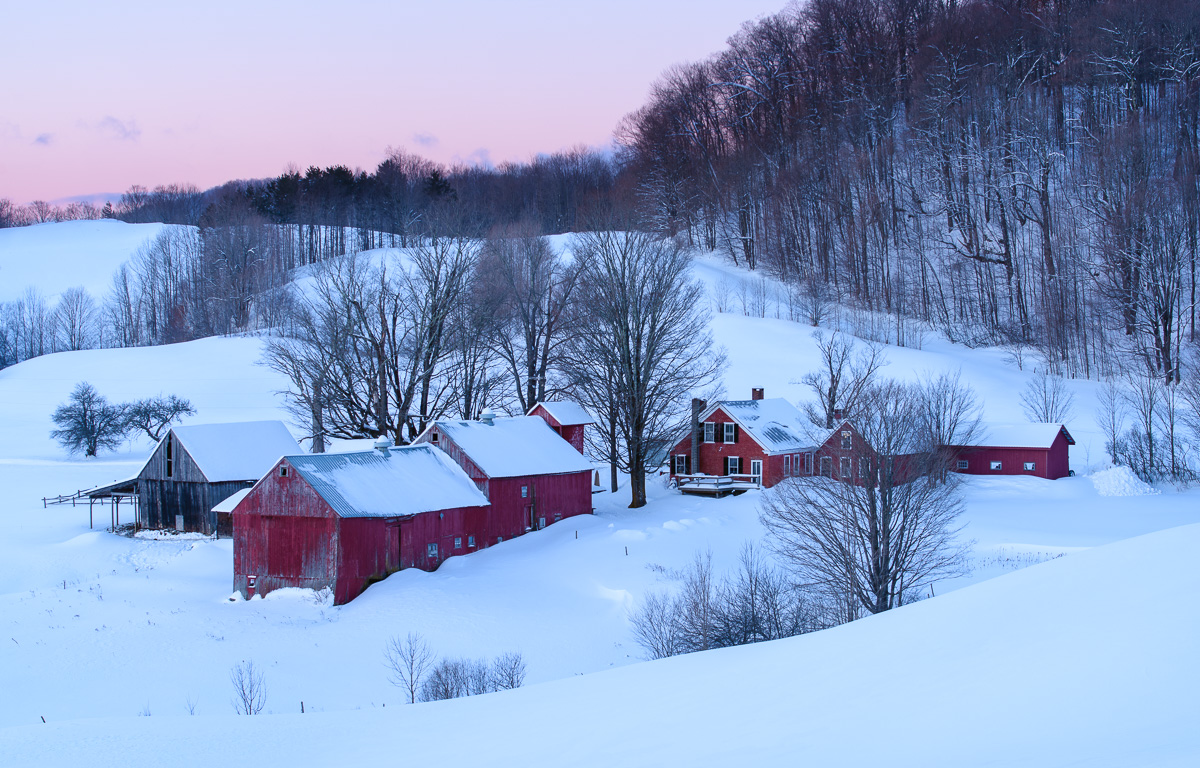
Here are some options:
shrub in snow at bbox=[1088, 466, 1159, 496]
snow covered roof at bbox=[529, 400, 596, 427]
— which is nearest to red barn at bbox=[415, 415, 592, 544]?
snow covered roof at bbox=[529, 400, 596, 427]

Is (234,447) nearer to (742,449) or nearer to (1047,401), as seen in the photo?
(742,449)

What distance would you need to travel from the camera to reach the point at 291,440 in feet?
134

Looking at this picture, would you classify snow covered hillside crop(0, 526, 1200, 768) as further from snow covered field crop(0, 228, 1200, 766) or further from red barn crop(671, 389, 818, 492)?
red barn crop(671, 389, 818, 492)

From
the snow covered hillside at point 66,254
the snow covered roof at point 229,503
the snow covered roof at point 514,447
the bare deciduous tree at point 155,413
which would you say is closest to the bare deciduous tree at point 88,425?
the bare deciduous tree at point 155,413

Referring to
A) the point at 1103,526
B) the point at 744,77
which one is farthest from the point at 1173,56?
the point at 1103,526

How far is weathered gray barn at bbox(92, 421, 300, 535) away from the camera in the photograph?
120ft

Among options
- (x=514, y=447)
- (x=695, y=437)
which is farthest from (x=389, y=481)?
(x=695, y=437)

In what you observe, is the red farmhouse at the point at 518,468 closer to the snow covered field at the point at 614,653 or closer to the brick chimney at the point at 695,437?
the snow covered field at the point at 614,653

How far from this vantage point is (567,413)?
145 ft

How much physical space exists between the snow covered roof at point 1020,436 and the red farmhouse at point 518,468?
66.6 feet

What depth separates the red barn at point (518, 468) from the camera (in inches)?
1328

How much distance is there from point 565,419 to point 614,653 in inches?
930

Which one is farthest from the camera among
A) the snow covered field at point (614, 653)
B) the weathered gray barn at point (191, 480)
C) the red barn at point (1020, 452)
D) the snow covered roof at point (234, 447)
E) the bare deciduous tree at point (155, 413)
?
the bare deciduous tree at point (155, 413)

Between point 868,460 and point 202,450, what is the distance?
28312mm
